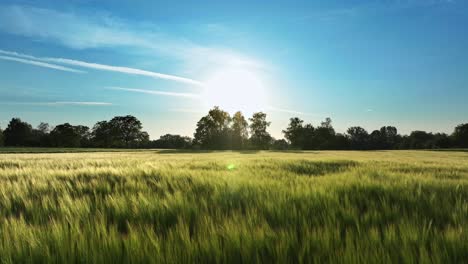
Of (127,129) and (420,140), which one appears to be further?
(127,129)

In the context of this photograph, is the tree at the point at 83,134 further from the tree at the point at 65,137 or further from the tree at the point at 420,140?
the tree at the point at 420,140

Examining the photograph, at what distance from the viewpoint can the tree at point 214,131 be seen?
312 feet

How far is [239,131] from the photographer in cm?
10400

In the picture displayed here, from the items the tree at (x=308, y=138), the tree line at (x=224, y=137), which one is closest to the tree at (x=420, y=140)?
the tree line at (x=224, y=137)

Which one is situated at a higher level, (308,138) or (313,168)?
(308,138)

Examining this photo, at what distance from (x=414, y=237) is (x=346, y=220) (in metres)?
0.55

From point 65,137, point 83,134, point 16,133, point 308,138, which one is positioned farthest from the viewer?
point 83,134

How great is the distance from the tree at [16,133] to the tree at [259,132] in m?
75.6

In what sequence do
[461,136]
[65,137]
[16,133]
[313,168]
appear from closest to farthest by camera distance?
[313,168] → [65,137] → [461,136] → [16,133]

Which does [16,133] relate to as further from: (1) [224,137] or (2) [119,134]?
(1) [224,137]

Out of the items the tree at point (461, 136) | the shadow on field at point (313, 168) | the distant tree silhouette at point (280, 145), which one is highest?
the tree at point (461, 136)

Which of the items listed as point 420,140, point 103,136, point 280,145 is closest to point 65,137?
point 103,136

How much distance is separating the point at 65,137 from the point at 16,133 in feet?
75.2

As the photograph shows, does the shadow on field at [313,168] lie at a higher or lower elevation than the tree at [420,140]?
lower
